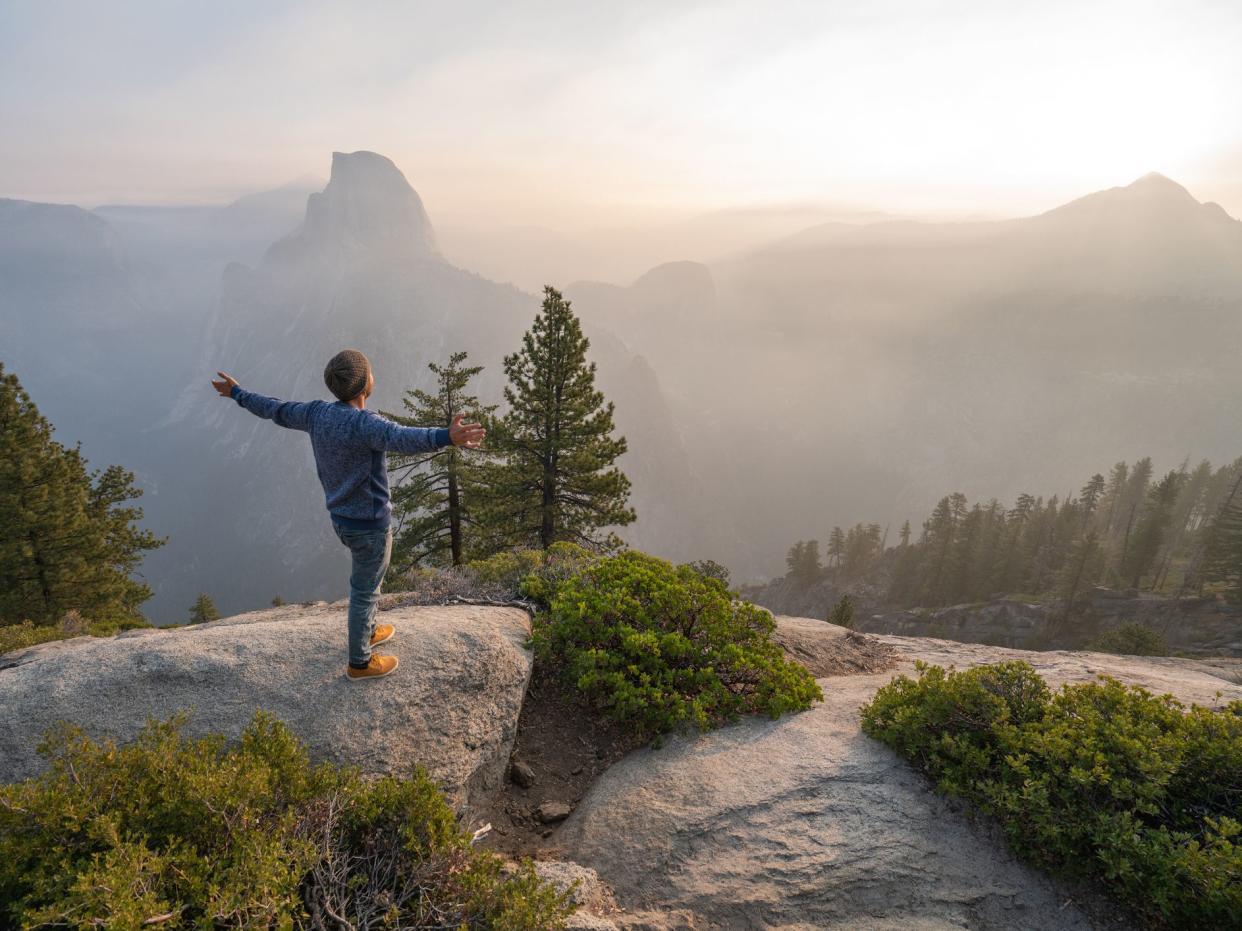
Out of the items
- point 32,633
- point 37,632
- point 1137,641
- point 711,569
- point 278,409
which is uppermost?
point 278,409

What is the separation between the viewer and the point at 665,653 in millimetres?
6453

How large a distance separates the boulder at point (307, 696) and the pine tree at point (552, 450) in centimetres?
1096

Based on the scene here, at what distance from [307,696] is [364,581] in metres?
1.21

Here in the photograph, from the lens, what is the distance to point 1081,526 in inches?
2835

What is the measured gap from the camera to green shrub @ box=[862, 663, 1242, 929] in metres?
3.77

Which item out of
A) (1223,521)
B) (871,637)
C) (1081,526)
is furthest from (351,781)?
(1081,526)

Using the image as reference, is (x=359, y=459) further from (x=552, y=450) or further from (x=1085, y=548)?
(x=1085, y=548)

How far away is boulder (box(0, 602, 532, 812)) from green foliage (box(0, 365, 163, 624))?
1939cm

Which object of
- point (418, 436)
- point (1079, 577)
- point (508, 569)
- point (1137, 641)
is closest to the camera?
point (418, 436)

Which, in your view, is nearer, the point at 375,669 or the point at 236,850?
the point at 236,850

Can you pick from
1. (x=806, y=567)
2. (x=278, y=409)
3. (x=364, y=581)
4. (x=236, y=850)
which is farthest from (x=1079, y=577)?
(x=236, y=850)

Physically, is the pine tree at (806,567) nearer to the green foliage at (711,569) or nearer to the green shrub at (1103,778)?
the green foliage at (711,569)

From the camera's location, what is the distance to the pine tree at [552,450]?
17.2 m

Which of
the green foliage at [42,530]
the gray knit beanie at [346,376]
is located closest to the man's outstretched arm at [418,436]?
the gray knit beanie at [346,376]
